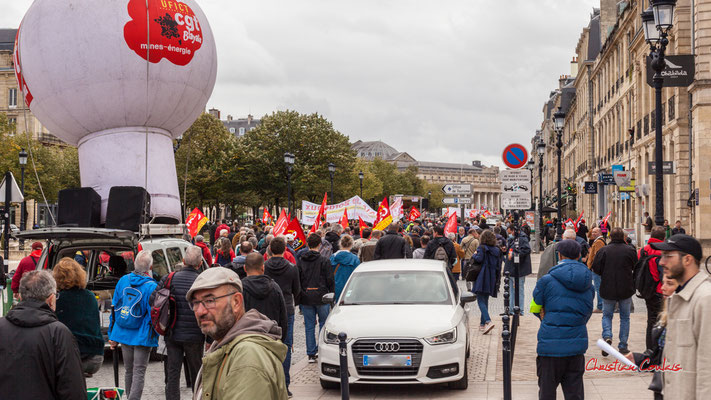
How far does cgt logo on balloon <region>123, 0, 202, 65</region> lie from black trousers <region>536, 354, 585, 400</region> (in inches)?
327

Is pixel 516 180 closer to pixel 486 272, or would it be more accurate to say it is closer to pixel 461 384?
pixel 486 272

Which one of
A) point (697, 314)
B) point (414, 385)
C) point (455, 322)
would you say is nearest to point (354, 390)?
point (414, 385)

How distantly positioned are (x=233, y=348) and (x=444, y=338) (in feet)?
19.5

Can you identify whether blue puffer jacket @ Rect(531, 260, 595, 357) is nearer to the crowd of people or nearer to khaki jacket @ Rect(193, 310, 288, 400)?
the crowd of people

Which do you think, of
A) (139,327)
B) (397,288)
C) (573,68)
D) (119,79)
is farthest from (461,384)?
(573,68)

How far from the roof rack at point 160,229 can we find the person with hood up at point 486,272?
519 centimetres

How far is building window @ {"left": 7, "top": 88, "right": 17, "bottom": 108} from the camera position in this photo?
245 feet

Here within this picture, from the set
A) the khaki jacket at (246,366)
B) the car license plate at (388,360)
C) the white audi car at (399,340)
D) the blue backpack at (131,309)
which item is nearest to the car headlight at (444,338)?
the white audi car at (399,340)

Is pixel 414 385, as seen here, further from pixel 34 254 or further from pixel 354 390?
pixel 34 254

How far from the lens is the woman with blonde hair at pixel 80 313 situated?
7199 millimetres

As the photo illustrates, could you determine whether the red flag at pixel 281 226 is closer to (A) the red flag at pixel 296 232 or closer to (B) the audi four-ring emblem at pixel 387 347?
(A) the red flag at pixel 296 232

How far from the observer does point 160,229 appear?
12031 mm

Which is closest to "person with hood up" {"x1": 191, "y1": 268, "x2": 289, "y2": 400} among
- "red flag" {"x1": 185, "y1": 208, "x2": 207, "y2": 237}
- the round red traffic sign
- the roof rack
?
the roof rack

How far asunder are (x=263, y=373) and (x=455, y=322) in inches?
246
